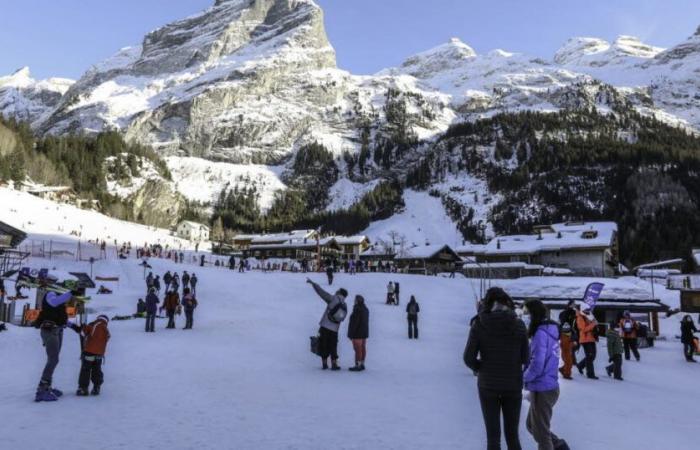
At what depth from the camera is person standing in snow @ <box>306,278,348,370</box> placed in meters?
10.5

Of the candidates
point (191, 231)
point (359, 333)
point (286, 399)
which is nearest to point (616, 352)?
point (359, 333)

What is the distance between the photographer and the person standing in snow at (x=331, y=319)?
10.5 metres

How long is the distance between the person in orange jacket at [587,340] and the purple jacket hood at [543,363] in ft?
26.2

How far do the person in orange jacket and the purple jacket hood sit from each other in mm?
7991

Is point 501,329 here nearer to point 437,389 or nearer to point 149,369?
point 437,389

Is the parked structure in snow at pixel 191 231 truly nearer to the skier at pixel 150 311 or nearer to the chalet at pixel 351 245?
the chalet at pixel 351 245

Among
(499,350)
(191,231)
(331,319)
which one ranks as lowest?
(331,319)

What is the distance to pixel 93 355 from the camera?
819 cm

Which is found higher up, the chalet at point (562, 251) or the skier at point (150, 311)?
the chalet at point (562, 251)

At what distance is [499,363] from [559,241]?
218ft

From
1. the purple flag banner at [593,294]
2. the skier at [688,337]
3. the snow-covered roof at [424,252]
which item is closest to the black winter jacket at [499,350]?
the skier at [688,337]

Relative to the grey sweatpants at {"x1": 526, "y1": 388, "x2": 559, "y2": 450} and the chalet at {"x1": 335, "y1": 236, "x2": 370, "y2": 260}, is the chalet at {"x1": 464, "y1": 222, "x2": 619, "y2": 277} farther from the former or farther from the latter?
the grey sweatpants at {"x1": 526, "y1": 388, "x2": 559, "y2": 450}

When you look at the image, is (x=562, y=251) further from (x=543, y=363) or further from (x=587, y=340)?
(x=543, y=363)

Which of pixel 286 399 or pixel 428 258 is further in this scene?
pixel 428 258
